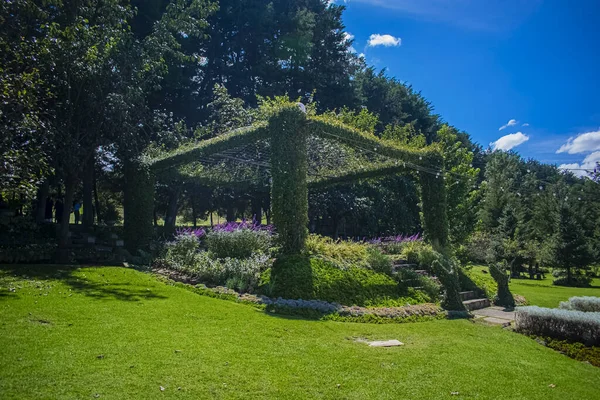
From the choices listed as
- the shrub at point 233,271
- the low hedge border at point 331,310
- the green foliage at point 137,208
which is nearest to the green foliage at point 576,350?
the low hedge border at point 331,310

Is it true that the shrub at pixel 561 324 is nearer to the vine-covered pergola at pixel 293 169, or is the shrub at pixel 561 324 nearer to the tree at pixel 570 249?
the vine-covered pergola at pixel 293 169

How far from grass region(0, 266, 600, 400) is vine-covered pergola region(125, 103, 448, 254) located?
10.7ft

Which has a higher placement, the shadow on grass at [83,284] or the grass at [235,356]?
the shadow on grass at [83,284]

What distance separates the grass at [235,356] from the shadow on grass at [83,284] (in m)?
0.12

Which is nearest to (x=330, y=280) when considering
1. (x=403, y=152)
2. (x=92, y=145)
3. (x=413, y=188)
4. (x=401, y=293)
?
(x=401, y=293)

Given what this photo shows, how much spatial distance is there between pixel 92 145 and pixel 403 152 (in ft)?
33.5

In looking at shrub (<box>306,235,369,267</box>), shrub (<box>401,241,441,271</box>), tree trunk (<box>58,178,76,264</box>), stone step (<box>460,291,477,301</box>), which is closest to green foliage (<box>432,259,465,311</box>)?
stone step (<box>460,291,477,301</box>)

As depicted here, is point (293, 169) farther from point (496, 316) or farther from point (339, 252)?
point (496, 316)

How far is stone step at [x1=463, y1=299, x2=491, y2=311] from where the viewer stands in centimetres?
985

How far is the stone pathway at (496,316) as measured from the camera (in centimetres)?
823

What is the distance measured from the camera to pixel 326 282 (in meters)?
8.59

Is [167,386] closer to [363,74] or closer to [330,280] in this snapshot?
[330,280]

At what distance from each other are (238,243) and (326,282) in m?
3.07

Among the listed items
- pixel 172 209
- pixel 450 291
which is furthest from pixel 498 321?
pixel 172 209
